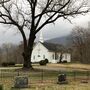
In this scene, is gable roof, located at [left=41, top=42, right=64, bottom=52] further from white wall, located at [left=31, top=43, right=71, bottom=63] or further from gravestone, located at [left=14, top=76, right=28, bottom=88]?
gravestone, located at [left=14, top=76, right=28, bottom=88]

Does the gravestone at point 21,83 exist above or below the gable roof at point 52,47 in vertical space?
below

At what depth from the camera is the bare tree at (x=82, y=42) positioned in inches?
4011

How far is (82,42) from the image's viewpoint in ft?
342

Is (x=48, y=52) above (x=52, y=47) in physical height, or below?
below

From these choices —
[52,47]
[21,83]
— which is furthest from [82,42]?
[21,83]

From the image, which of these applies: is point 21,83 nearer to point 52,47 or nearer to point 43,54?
point 43,54

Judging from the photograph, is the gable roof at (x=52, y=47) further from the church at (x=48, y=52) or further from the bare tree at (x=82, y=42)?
the bare tree at (x=82, y=42)

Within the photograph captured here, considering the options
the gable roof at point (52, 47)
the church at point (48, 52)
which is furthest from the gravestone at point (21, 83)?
the gable roof at point (52, 47)

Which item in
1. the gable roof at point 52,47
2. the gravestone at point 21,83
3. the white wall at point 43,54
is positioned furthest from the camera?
the gable roof at point 52,47

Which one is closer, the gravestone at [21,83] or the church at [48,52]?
the gravestone at [21,83]

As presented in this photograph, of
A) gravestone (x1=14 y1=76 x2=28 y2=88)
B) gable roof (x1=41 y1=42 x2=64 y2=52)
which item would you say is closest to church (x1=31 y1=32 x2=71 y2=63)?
gable roof (x1=41 y1=42 x2=64 y2=52)

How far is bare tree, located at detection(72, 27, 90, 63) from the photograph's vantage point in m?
102

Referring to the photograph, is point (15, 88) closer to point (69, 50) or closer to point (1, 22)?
point (1, 22)

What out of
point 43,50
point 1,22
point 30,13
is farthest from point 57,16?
point 43,50
